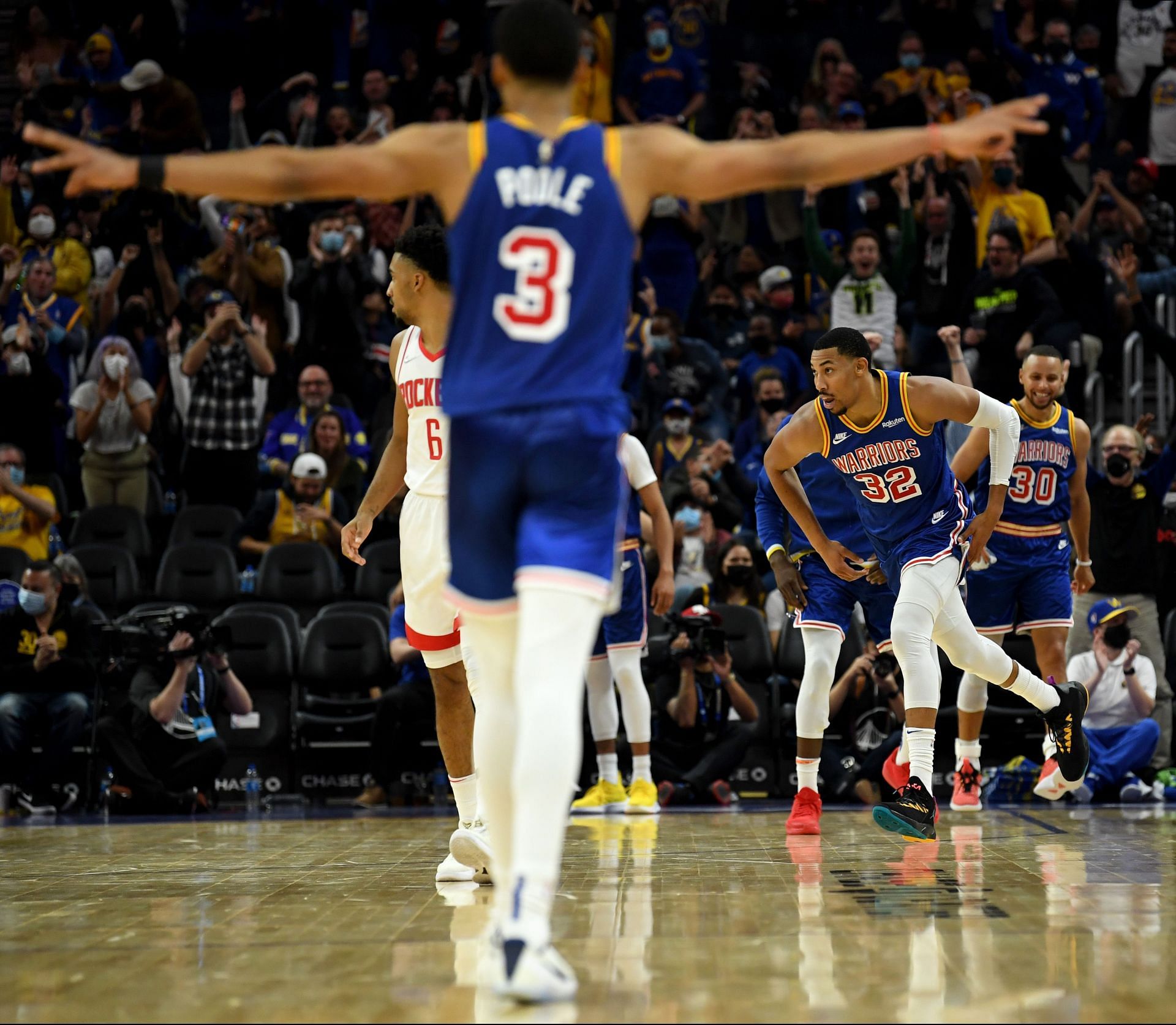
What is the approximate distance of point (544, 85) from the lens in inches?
138

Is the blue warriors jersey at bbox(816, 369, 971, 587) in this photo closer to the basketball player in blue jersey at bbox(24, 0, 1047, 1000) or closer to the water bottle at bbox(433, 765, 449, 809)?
the basketball player in blue jersey at bbox(24, 0, 1047, 1000)

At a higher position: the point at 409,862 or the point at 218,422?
the point at 218,422

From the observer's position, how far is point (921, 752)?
6.78 metres

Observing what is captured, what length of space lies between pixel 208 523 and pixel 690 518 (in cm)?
388

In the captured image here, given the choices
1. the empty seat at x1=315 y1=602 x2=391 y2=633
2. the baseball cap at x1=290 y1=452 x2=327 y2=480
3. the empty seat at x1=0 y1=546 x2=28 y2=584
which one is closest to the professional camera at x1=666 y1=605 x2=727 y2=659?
the empty seat at x1=315 y1=602 x2=391 y2=633

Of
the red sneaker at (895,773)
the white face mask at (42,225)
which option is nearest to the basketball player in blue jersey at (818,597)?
the red sneaker at (895,773)

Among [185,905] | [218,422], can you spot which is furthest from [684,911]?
[218,422]

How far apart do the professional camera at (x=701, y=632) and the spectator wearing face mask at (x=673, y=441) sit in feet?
7.96

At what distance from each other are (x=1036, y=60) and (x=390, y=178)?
13.7 metres

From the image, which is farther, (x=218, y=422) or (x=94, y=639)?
(x=218, y=422)

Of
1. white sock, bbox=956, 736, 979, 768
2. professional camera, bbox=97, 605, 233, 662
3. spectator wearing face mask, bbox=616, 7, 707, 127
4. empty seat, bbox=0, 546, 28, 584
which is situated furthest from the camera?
spectator wearing face mask, bbox=616, 7, 707, 127

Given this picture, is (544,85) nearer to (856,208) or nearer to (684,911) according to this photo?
(684,911)

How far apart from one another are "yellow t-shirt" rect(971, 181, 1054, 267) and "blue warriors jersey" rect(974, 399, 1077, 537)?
5.27 metres

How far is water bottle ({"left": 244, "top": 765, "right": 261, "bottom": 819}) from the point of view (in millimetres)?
10484
